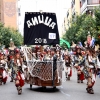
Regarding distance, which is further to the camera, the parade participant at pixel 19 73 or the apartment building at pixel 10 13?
the apartment building at pixel 10 13

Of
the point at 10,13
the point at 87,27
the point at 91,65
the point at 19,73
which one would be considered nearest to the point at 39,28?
the point at 19,73

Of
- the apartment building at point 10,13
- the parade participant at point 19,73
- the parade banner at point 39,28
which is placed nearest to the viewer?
the parade participant at point 19,73

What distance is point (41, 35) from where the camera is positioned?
15938 mm

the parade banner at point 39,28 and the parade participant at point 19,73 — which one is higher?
the parade banner at point 39,28

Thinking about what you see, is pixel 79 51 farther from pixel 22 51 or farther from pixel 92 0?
pixel 92 0

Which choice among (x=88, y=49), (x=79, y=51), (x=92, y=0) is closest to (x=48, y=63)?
(x=88, y=49)

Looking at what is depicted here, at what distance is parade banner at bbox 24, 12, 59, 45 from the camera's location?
52.2 ft

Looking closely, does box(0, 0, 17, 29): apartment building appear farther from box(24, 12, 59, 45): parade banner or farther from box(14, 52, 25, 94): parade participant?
box(14, 52, 25, 94): parade participant

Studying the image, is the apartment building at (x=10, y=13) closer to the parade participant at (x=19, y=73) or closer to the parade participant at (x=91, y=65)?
the parade participant at (x=19, y=73)

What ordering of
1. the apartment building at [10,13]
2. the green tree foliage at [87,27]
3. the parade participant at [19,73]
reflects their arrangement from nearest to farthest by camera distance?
1. the parade participant at [19,73]
2. the green tree foliage at [87,27]
3. the apartment building at [10,13]

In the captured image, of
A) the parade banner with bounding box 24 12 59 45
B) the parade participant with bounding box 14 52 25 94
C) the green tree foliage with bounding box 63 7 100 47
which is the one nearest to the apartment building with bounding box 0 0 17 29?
the green tree foliage with bounding box 63 7 100 47

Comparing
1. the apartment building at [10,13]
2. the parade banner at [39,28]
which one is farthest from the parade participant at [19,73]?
the apartment building at [10,13]

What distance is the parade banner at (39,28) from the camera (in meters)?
15.9

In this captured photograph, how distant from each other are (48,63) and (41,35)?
4.36ft
